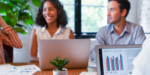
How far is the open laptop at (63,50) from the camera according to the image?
3.34 ft

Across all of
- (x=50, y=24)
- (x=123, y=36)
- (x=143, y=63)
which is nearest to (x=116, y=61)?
(x=143, y=63)

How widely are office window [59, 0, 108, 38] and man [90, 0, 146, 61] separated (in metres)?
1.28

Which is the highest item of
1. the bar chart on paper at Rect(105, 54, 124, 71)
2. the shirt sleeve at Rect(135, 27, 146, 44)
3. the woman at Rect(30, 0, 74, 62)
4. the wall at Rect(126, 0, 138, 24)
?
the wall at Rect(126, 0, 138, 24)

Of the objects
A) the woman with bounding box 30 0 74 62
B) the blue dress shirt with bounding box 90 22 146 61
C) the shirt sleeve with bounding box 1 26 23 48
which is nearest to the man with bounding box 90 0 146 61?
the blue dress shirt with bounding box 90 22 146 61

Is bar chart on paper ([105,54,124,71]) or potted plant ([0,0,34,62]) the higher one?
potted plant ([0,0,34,62])

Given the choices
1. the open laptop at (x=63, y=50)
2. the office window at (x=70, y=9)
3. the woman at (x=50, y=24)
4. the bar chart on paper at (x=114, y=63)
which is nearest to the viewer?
the bar chart on paper at (x=114, y=63)

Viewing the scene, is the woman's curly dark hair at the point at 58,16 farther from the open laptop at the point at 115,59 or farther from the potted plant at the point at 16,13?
the open laptop at the point at 115,59

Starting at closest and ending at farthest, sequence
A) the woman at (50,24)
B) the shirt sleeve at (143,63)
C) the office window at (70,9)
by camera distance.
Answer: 1. the shirt sleeve at (143,63)
2. the woman at (50,24)
3. the office window at (70,9)

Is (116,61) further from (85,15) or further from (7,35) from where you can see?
(85,15)

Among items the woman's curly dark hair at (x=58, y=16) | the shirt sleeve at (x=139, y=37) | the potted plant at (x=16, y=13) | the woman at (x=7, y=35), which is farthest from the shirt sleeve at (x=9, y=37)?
the shirt sleeve at (x=139, y=37)

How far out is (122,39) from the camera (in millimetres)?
A: 1668

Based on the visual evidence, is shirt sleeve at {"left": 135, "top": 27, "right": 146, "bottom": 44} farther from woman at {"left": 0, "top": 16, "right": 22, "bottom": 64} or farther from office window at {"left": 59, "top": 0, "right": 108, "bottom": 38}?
office window at {"left": 59, "top": 0, "right": 108, "bottom": 38}

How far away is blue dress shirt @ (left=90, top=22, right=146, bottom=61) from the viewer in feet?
5.42

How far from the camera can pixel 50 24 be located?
1920mm
